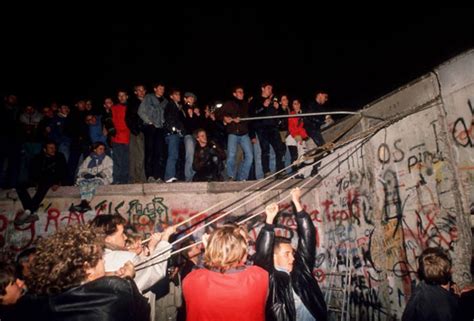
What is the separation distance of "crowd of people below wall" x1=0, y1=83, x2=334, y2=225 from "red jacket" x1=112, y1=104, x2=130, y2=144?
0.02 m

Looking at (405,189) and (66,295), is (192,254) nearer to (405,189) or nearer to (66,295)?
(405,189)

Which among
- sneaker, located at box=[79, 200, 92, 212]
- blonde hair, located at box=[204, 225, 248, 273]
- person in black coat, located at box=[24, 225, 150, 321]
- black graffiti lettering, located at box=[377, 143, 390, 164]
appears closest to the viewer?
person in black coat, located at box=[24, 225, 150, 321]

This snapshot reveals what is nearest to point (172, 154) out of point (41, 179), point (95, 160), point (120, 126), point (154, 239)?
point (120, 126)

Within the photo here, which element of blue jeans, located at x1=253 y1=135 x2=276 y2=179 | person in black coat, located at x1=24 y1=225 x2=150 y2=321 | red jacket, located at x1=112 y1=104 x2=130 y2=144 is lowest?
person in black coat, located at x1=24 y1=225 x2=150 y2=321

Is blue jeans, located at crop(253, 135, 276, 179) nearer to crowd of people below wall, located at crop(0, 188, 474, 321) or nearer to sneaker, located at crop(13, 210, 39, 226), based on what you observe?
crowd of people below wall, located at crop(0, 188, 474, 321)

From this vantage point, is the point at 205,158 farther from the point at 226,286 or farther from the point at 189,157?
the point at 226,286

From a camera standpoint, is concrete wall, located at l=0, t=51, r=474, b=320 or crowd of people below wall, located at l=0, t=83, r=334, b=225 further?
crowd of people below wall, located at l=0, t=83, r=334, b=225

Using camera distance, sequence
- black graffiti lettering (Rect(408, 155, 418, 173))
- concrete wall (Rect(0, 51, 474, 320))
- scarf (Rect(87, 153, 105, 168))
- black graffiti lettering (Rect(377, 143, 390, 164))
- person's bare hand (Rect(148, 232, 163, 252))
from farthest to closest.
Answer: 1. scarf (Rect(87, 153, 105, 168))
2. black graffiti lettering (Rect(377, 143, 390, 164))
3. black graffiti lettering (Rect(408, 155, 418, 173))
4. concrete wall (Rect(0, 51, 474, 320))
5. person's bare hand (Rect(148, 232, 163, 252))

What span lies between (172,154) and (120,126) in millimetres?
1492

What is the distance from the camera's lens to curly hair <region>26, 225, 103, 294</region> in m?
2.16

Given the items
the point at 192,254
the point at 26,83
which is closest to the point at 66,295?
the point at 192,254

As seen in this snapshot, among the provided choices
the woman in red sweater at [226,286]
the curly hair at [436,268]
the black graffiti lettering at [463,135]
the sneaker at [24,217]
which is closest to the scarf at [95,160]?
the sneaker at [24,217]

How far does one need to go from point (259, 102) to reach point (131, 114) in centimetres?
345

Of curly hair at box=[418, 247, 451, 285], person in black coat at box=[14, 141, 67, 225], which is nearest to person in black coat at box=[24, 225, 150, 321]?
curly hair at box=[418, 247, 451, 285]
